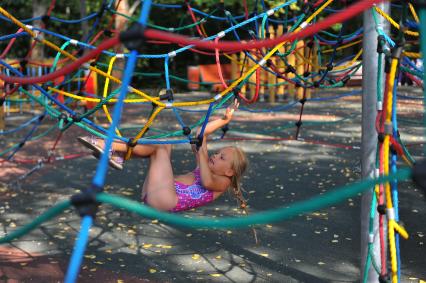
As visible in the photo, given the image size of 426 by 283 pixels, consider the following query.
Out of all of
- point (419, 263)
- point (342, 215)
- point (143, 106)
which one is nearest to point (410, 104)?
point (143, 106)

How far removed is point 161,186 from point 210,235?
95 cm

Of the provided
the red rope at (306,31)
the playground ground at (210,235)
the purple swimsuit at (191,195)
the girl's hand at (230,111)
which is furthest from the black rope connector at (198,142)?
the red rope at (306,31)

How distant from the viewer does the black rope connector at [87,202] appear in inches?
65.2

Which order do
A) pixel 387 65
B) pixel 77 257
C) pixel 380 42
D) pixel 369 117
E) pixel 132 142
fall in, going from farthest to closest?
pixel 132 142 < pixel 369 117 < pixel 380 42 < pixel 387 65 < pixel 77 257

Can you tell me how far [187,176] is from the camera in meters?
3.70

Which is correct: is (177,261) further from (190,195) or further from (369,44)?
(369,44)

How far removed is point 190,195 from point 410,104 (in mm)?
8780

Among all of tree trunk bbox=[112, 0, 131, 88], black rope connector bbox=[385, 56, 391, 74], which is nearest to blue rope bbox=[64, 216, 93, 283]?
black rope connector bbox=[385, 56, 391, 74]

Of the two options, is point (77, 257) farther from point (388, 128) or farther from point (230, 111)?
point (230, 111)

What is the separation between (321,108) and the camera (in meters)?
11.1

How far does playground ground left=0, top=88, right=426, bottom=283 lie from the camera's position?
3580 millimetres

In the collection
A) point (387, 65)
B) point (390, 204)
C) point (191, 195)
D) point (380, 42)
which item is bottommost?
point (191, 195)

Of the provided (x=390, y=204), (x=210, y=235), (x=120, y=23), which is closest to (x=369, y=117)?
(x=390, y=204)

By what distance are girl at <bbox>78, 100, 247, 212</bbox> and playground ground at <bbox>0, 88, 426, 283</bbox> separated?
41cm
